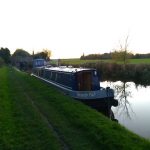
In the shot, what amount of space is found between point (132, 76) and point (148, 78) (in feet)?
11.7

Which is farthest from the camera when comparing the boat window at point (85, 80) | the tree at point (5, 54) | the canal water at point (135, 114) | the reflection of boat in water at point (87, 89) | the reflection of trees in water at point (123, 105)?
the tree at point (5, 54)

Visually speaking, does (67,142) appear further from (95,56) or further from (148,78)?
(95,56)

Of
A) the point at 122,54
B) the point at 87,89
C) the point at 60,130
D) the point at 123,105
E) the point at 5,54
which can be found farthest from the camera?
the point at 5,54

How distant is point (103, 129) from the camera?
34.9ft

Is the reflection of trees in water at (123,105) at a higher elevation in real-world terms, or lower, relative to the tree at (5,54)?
lower

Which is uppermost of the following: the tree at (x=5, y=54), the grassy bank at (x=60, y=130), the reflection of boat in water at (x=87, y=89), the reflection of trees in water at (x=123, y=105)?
the tree at (x=5, y=54)

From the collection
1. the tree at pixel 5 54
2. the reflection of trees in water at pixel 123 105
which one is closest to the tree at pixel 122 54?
the reflection of trees in water at pixel 123 105

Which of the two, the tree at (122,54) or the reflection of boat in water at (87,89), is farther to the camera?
the tree at (122,54)

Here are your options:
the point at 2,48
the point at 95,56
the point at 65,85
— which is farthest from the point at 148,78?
the point at 2,48

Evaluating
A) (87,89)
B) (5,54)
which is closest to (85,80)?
(87,89)

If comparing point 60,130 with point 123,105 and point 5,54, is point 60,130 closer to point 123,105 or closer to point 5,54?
point 123,105

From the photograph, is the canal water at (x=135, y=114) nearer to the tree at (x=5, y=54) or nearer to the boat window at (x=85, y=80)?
the boat window at (x=85, y=80)

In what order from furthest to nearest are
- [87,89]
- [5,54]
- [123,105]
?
[5,54]
[123,105]
[87,89]

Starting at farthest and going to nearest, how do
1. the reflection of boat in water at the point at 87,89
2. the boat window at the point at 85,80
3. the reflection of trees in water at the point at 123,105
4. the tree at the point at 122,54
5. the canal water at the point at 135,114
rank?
the tree at the point at 122,54, the boat window at the point at 85,80, the reflection of trees in water at the point at 123,105, the reflection of boat in water at the point at 87,89, the canal water at the point at 135,114
